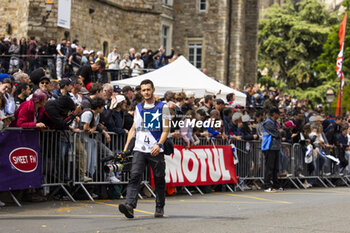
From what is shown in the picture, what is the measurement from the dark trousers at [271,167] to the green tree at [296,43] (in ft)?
154

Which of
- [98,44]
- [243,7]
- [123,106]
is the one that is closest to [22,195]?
[123,106]

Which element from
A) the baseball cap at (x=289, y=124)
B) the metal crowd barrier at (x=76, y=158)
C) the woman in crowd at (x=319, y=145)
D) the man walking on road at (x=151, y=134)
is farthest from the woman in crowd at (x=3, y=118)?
the woman in crowd at (x=319, y=145)

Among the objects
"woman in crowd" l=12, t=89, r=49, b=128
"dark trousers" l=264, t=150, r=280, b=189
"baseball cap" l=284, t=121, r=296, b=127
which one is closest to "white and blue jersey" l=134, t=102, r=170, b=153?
"woman in crowd" l=12, t=89, r=49, b=128

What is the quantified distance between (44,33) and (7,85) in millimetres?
22199

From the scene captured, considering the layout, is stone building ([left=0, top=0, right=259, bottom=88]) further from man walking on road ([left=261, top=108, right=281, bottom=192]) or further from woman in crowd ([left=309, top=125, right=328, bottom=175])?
man walking on road ([left=261, top=108, right=281, bottom=192])

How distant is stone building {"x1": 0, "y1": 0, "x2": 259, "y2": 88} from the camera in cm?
3847

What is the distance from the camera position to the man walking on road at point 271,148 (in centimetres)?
1681

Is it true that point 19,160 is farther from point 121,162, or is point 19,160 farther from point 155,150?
point 155,150

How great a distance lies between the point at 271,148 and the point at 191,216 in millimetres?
6336

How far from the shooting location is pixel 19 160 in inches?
469

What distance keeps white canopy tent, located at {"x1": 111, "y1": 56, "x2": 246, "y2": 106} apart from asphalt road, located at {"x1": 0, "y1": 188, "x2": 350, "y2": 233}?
995cm

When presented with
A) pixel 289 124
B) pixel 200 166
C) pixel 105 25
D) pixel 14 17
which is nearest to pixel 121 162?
pixel 200 166

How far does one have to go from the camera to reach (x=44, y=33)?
34.0 m

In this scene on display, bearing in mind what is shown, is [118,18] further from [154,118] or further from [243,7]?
[154,118]
